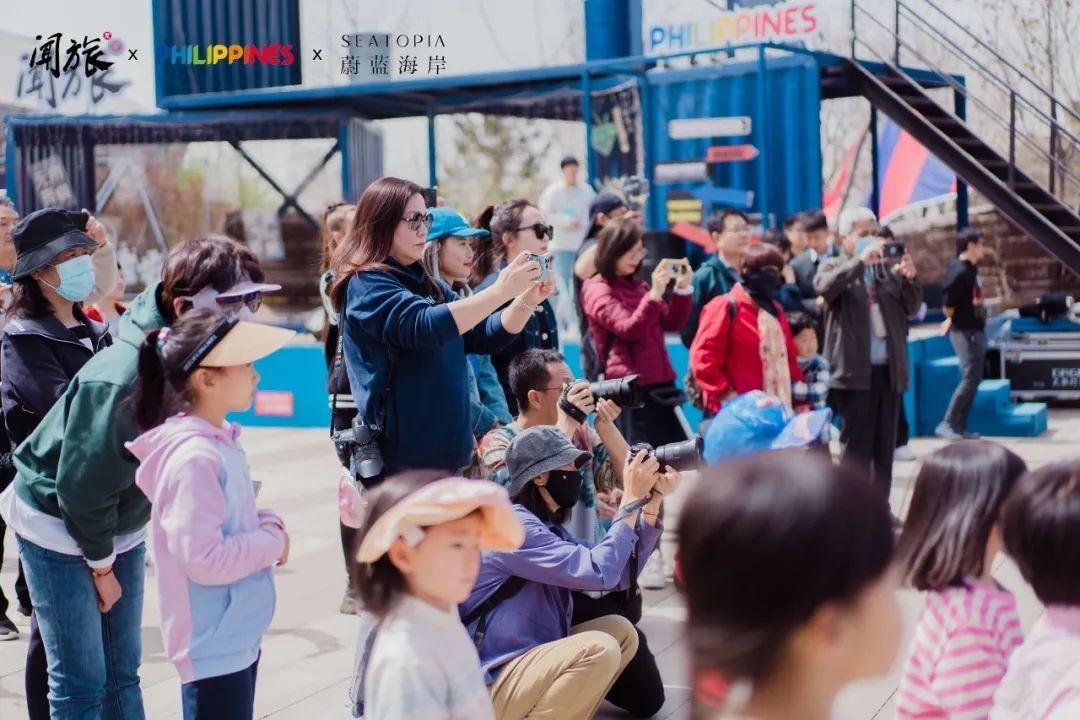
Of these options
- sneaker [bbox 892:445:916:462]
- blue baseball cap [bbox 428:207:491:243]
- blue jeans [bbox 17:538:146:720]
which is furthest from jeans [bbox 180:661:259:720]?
sneaker [bbox 892:445:916:462]

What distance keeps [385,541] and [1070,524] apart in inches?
50.7

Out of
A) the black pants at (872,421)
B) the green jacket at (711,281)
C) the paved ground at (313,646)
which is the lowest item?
the paved ground at (313,646)

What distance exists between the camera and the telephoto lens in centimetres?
482

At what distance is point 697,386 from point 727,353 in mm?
380

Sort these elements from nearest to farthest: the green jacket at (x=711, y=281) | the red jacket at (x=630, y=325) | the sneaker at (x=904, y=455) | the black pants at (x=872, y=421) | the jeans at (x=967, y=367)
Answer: the red jacket at (x=630, y=325)
the green jacket at (x=711, y=281)
the black pants at (x=872, y=421)
the sneaker at (x=904, y=455)
the jeans at (x=967, y=367)

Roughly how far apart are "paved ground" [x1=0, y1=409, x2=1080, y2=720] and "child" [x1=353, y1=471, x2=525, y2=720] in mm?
852

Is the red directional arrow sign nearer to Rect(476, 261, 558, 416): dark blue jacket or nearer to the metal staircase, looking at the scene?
the metal staircase

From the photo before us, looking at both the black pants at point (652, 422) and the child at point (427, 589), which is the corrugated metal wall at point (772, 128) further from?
the child at point (427, 589)

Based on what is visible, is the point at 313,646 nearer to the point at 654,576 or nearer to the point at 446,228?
the point at 654,576

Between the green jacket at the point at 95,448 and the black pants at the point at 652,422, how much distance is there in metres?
3.30

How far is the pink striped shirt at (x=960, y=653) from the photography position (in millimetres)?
2811

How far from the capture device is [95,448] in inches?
135

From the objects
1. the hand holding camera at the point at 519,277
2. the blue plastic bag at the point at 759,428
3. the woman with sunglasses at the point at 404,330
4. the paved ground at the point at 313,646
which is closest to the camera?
the hand holding camera at the point at 519,277

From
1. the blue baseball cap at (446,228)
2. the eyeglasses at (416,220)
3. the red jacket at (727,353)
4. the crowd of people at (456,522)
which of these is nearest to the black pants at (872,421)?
the red jacket at (727,353)
